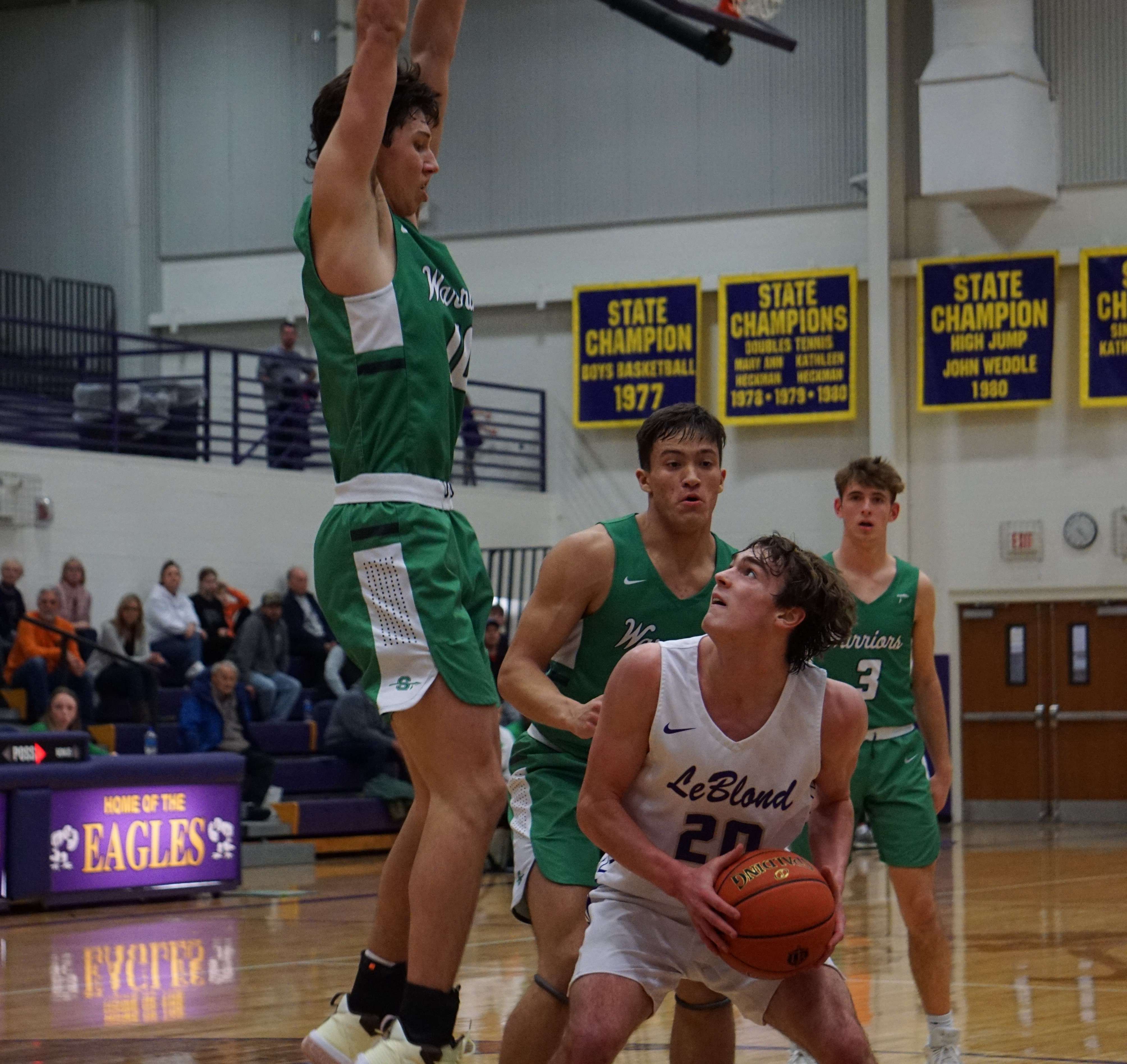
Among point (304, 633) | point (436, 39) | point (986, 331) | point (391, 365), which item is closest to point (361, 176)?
point (391, 365)

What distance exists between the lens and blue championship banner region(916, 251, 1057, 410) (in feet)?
56.9

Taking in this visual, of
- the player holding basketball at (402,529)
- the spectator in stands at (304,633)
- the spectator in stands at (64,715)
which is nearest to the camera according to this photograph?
the player holding basketball at (402,529)

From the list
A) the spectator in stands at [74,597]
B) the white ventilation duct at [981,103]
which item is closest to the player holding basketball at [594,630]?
the spectator in stands at [74,597]

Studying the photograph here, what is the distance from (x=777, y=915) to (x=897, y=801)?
2.13m

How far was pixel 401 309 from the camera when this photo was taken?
11.9 ft

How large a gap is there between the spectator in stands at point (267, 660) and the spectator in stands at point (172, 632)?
1.10 ft

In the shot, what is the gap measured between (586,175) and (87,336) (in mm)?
5816

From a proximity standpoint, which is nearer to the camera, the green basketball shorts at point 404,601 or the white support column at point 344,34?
the green basketball shorts at point 404,601

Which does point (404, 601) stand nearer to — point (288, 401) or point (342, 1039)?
point (342, 1039)

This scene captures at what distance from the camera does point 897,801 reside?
5.41 meters

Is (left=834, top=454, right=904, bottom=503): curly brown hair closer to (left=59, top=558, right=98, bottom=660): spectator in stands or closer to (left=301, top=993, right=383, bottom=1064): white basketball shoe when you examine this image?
(left=301, top=993, right=383, bottom=1064): white basketball shoe

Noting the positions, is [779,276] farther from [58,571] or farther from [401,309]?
[401,309]

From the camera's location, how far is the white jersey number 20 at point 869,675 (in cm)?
569

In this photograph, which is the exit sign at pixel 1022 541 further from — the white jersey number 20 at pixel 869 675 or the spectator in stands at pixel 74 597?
the white jersey number 20 at pixel 869 675
